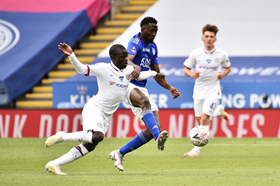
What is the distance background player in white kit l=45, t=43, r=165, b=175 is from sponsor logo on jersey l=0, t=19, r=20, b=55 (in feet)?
38.3

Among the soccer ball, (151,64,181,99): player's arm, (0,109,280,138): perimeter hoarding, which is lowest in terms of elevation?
(0,109,280,138): perimeter hoarding

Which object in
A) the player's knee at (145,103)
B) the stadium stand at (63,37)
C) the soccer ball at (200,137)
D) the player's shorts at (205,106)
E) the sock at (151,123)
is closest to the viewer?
the sock at (151,123)

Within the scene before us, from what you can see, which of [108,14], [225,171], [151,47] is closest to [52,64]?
[108,14]

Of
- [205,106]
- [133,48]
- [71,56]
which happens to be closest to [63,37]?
[205,106]

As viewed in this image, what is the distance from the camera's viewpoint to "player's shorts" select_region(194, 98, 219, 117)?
25.9 feet

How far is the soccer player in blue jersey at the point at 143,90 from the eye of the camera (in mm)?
5613

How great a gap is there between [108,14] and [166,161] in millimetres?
12995

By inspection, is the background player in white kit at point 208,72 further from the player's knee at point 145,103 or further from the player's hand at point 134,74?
the player's hand at point 134,74

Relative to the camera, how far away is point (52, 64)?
55.3 feet

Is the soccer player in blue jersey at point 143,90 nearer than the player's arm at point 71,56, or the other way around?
the player's arm at point 71,56

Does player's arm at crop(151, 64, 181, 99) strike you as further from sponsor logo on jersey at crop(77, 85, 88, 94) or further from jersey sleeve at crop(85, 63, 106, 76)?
sponsor logo on jersey at crop(77, 85, 88, 94)

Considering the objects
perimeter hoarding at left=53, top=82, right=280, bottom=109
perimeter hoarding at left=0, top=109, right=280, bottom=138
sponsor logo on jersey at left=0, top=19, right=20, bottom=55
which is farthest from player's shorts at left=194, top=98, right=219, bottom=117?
sponsor logo on jersey at left=0, top=19, right=20, bottom=55

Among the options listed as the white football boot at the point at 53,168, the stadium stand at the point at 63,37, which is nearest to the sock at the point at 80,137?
the white football boot at the point at 53,168

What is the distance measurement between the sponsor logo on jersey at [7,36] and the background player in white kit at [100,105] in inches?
459
